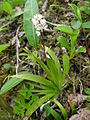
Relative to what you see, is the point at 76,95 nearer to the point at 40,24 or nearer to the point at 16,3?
the point at 40,24

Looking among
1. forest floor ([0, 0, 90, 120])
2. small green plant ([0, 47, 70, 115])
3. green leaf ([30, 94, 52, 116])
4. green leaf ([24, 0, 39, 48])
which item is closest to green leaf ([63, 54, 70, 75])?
small green plant ([0, 47, 70, 115])

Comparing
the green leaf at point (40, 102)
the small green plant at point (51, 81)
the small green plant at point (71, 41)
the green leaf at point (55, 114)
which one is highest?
the small green plant at point (71, 41)

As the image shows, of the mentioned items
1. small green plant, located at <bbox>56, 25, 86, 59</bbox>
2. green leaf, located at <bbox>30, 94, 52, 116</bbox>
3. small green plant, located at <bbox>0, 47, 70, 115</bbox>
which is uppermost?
small green plant, located at <bbox>56, 25, 86, 59</bbox>

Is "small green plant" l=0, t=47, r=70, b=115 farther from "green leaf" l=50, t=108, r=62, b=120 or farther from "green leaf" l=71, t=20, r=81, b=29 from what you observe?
→ "green leaf" l=71, t=20, r=81, b=29

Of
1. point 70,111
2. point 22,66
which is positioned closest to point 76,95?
point 70,111

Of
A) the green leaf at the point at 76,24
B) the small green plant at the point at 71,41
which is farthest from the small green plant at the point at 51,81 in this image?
the green leaf at the point at 76,24

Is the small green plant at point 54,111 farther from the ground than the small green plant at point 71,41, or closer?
closer

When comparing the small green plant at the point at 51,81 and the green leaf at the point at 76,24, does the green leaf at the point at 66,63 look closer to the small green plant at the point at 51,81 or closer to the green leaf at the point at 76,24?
the small green plant at the point at 51,81

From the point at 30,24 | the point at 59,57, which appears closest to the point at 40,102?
the point at 59,57

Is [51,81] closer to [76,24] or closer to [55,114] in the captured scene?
[55,114]
